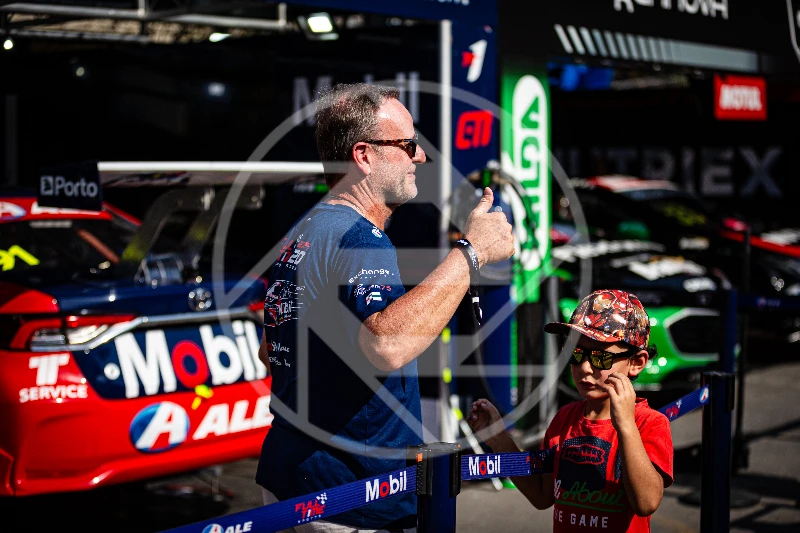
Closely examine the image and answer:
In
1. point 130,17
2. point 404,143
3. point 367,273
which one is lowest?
point 367,273

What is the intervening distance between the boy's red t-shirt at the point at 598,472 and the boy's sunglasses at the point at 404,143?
0.90 metres

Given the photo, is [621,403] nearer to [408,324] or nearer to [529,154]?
[408,324]

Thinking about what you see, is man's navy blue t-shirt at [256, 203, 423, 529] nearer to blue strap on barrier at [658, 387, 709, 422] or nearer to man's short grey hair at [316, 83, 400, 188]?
man's short grey hair at [316, 83, 400, 188]

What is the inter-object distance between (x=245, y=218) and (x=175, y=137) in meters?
2.15

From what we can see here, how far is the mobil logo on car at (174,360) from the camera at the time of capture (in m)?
4.47

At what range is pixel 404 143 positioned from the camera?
8.54 ft

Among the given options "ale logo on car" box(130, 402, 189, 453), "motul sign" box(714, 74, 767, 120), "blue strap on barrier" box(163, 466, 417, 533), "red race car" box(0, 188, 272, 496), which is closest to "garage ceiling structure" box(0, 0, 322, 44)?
"motul sign" box(714, 74, 767, 120)

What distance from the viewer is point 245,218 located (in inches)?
331

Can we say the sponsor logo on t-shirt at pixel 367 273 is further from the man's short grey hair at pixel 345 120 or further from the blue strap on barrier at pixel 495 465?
the blue strap on barrier at pixel 495 465

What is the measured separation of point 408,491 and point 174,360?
242 centimetres

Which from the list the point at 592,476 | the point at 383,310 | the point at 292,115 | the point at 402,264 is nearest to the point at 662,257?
the point at 402,264

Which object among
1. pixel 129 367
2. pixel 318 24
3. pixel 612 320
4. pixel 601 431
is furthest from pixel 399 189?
pixel 318 24

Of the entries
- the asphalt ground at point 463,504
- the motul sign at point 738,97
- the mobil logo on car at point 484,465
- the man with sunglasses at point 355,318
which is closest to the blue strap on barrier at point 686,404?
the mobil logo on car at point 484,465

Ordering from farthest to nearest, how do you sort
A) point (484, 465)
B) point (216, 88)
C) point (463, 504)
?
point (216, 88), point (463, 504), point (484, 465)
